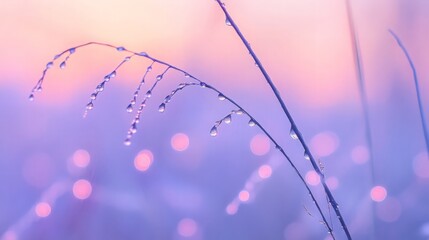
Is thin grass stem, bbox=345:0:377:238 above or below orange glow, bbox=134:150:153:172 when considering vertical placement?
above

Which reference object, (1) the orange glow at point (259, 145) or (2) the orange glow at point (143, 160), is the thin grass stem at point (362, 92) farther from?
(2) the orange glow at point (143, 160)

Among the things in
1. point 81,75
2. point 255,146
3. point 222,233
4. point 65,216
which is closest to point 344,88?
point 255,146

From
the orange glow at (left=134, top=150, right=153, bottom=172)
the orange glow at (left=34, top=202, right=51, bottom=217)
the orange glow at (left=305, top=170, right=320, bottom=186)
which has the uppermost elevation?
the orange glow at (left=305, top=170, right=320, bottom=186)

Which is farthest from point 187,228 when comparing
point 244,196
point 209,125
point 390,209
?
point 390,209

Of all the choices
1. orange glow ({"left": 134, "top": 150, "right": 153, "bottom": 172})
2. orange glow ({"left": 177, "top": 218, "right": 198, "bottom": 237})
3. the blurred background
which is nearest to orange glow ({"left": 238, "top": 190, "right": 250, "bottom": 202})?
the blurred background

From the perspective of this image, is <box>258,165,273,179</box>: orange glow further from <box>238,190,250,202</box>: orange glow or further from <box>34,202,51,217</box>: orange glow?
<box>34,202,51,217</box>: orange glow

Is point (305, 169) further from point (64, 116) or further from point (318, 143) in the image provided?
point (64, 116)
